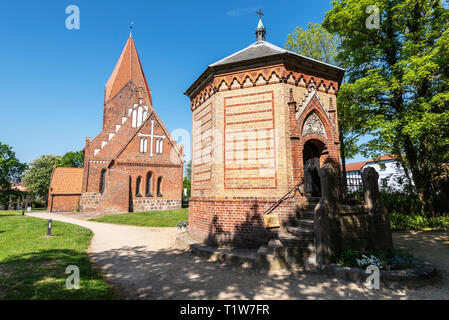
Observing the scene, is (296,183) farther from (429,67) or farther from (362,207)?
(429,67)

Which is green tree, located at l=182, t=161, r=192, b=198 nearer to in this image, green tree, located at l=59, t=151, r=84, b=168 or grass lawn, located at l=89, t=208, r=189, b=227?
green tree, located at l=59, t=151, r=84, b=168

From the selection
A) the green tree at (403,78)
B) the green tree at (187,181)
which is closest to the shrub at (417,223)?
the green tree at (403,78)

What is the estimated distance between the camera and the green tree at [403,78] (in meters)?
10.9

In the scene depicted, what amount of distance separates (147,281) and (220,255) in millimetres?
2333

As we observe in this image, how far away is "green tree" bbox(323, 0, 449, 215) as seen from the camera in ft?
35.7

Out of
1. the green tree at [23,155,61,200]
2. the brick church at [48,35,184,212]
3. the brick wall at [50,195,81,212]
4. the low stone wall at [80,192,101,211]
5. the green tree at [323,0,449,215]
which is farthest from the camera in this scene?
the green tree at [23,155,61,200]

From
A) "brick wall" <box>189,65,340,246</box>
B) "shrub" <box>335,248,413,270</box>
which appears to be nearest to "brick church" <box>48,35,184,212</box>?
"brick wall" <box>189,65,340,246</box>

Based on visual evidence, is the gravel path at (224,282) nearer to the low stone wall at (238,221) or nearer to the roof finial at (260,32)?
the low stone wall at (238,221)

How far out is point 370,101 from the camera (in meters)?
13.4

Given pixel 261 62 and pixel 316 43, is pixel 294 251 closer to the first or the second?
pixel 261 62

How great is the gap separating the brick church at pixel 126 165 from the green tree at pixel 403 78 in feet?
64.3

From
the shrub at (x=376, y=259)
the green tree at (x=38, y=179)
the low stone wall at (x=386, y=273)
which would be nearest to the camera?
the low stone wall at (x=386, y=273)

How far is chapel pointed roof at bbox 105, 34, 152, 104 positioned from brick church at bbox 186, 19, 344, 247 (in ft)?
83.4
